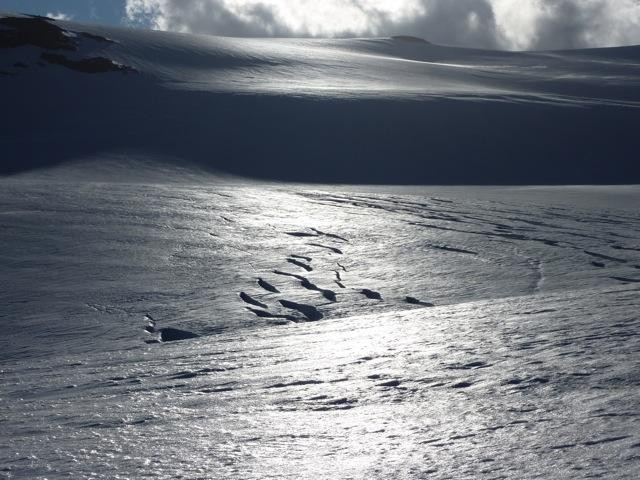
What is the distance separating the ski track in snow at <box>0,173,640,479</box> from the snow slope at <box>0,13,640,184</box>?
7005 mm

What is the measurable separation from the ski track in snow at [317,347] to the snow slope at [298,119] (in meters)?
7.01

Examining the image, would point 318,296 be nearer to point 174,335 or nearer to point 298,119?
point 174,335

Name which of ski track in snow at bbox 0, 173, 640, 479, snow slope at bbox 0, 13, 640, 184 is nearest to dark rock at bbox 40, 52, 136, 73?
snow slope at bbox 0, 13, 640, 184

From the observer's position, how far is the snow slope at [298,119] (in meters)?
15.8

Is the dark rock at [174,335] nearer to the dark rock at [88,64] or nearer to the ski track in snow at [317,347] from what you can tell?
the ski track in snow at [317,347]

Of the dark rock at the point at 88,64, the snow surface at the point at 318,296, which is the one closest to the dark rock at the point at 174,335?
the snow surface at the point at 318,296

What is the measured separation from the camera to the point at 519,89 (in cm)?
2492

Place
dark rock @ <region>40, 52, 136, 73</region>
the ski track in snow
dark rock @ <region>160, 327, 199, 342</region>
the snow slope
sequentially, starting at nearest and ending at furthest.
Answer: the ski track in snow → dark rock @ <region>160, 327, 199, 342</region> → the snow slope → dark rock @ <region>40, 52, 136, 73</region>

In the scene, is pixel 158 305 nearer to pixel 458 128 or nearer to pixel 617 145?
pixel 458 128

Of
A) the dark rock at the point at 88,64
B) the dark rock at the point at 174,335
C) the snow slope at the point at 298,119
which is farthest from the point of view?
the dark rock at the point at 88,64

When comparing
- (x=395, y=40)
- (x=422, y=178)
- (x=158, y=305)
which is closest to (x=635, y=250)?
(x=158, y=305)

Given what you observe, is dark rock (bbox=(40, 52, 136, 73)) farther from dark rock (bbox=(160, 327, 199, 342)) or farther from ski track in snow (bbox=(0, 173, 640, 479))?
dark rock (bbox=(160, 327, 199, 342))

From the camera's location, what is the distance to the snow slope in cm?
1575

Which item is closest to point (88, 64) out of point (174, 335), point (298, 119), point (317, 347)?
point (298, 119)
